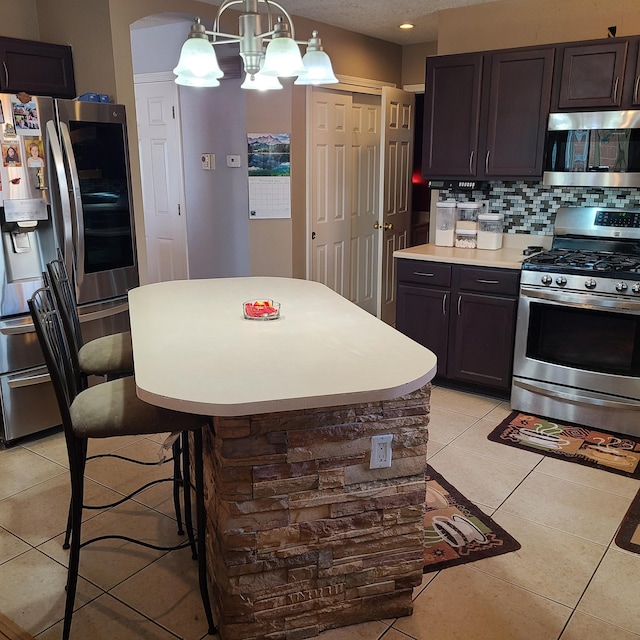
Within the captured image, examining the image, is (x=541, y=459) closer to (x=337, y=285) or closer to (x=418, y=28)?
(x=337, y=285)

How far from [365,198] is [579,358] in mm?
2825

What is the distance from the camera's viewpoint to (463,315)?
3.92 m

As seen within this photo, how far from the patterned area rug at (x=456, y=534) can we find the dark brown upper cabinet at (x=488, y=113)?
2.16m

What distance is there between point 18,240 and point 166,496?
1563 millimetres

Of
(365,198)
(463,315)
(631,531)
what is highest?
(365,198)

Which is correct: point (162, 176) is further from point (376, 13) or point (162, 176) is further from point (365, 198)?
point (376, 13)

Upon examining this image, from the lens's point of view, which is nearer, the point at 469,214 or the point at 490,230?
the point at 490,230

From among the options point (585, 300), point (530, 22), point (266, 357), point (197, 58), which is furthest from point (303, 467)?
point (530, 22)

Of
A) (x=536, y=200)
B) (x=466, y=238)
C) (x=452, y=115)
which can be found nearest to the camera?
(x=452, y=115)

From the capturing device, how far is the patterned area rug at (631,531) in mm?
2463

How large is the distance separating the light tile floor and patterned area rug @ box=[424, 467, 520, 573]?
47 mm

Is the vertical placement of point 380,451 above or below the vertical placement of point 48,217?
below

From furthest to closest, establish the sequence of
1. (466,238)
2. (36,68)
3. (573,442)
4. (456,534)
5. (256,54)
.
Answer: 1. (466,238)
2. (36,68)
3. (573,442)
4. (456,534)
5. (256,54)

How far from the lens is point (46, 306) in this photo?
6.72ft
